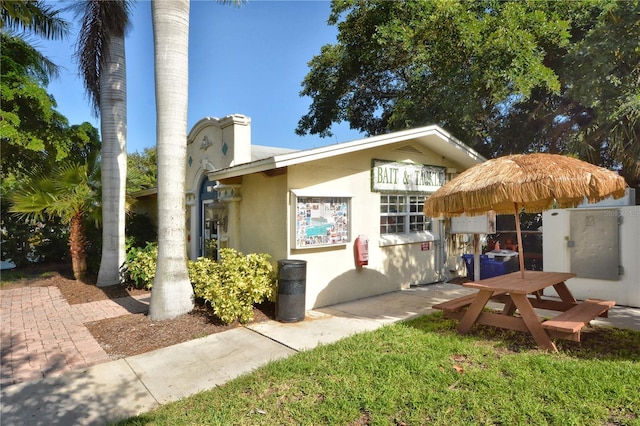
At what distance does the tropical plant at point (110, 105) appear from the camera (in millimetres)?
9648

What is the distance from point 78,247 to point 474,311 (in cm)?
1068

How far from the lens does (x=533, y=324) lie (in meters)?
4.75

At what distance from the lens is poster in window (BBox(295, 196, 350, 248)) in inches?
273

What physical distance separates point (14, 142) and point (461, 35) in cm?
1371

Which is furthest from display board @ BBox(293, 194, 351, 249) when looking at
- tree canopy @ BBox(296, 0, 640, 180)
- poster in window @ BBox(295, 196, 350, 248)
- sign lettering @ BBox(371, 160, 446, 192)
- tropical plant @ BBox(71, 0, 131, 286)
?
tree canopy @ BBox(296, 0, 640, 180)

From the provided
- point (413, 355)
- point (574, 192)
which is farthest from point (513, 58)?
point (413, 355)

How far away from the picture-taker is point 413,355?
14.7 feet

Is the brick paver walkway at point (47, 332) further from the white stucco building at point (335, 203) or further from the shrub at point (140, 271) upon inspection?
the white stucco building at point (335, 203)

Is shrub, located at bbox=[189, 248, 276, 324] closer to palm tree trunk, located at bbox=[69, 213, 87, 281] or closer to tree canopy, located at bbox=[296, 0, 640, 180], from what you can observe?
palm tree trunk, located at bbox=[69, 213, 87, 281]

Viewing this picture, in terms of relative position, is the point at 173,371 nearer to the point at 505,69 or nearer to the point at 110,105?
the point at 110,105

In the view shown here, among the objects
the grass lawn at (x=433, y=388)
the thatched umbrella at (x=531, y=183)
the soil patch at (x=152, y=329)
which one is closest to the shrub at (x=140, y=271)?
the soil patch at (x=152, y=329)

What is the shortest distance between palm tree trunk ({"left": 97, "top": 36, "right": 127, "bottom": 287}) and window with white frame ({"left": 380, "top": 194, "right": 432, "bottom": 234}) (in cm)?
711

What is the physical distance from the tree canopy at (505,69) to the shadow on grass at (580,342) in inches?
240

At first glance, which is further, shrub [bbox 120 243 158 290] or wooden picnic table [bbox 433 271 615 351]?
shrub [bbox 120 243 158 290]
